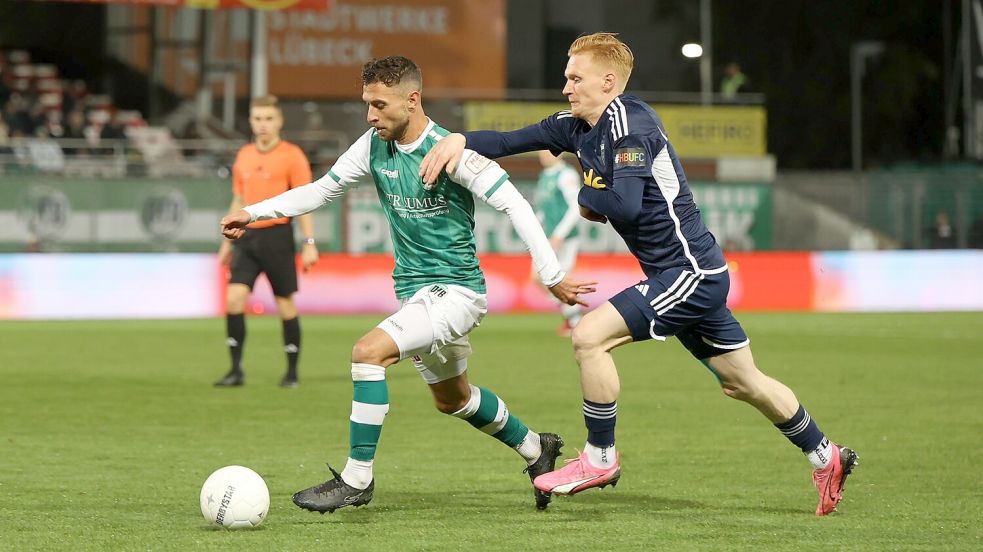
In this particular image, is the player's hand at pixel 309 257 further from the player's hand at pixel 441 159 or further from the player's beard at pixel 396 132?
the player's hand at pixel 441 159

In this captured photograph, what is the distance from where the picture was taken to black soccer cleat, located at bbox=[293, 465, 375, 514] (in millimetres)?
6215

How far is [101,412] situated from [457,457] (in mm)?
3174

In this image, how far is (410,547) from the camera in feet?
18.9

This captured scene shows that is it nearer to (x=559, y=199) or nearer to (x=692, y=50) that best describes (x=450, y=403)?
(x=559, y=199)

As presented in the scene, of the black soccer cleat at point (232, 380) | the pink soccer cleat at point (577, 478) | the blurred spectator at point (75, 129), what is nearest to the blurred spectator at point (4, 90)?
the blurred spectator at point (75, 129)

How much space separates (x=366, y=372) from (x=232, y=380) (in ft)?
20.0

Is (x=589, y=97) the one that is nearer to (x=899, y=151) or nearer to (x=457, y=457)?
(x=457, y=457)

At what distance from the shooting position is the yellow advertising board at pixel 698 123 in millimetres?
27953

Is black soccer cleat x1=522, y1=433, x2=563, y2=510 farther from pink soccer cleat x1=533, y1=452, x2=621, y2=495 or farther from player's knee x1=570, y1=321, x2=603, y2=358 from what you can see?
player's knee x1=570, y1=321, x2=603, y2=358

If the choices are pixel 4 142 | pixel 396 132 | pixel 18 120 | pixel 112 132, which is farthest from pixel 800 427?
pixel 18 120

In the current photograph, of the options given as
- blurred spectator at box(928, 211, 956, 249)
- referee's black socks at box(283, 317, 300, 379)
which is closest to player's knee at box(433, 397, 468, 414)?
referee's black socks at box(283, 317, 300, 379)

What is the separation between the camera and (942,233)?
78.3 feet

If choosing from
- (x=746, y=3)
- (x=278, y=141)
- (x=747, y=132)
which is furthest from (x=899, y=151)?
(x=278, y=141)

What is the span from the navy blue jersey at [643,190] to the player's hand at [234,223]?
1.46m
